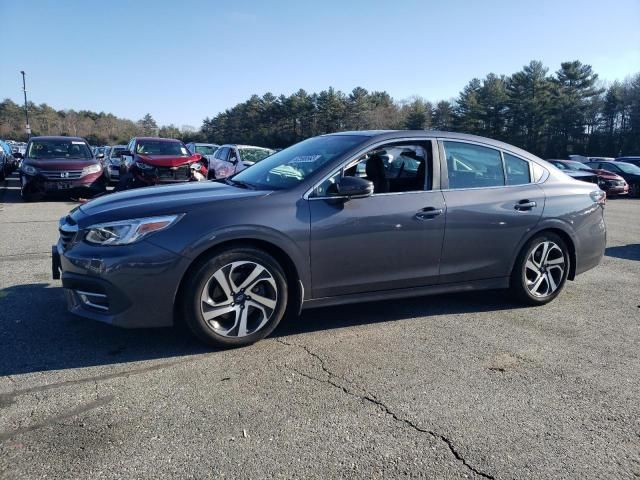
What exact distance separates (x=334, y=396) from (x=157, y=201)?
6.42 feet

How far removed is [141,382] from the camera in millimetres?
3250

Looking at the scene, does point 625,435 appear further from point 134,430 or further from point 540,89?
point 540,89

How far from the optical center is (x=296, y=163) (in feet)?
14.9

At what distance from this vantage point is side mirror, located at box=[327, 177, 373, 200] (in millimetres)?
3961

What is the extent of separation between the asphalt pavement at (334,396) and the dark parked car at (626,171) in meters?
21.5

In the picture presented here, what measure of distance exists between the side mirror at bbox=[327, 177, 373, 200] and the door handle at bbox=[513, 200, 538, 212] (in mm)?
1619

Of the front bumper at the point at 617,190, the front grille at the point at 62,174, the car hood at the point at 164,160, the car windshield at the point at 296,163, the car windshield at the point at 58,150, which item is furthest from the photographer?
the front bumper at the point at 617,190

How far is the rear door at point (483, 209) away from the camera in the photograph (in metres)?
4.52

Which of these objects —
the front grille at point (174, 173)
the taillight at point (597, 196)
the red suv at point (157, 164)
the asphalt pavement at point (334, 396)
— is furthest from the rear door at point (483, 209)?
the front grille at point (174, 173)

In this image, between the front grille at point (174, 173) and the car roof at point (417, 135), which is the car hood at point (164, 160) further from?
the car roof at point (417, 135)

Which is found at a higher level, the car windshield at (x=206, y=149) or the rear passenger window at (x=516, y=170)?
the car windshield at (x=206, y=149)

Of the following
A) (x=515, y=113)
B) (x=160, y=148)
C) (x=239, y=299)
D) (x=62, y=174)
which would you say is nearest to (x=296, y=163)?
(x=239, y=299)

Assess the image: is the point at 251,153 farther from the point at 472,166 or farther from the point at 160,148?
the point at 472,166

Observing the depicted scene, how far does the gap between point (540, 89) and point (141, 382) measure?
2385 inches
